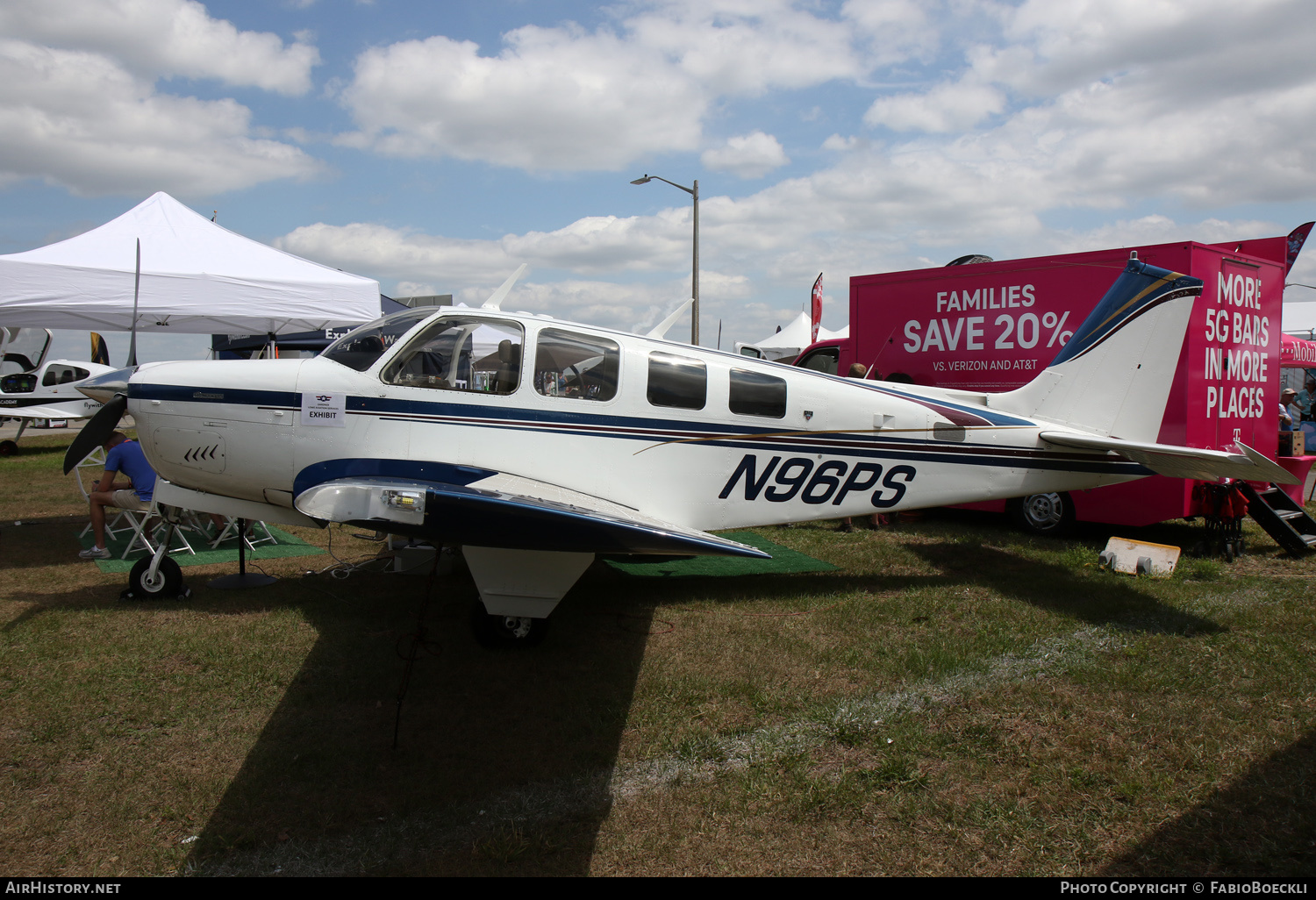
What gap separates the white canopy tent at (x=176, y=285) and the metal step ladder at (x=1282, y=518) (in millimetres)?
10878

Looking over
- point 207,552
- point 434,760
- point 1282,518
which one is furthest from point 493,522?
point 1282,518

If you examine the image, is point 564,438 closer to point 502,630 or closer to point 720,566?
point 502,630

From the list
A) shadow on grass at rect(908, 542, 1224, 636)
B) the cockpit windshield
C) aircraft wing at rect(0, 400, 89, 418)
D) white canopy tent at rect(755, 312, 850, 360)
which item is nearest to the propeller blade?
the cockpit windshield

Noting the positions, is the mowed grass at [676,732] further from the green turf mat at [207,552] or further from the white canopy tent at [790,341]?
the white canopy tent at [790,341]

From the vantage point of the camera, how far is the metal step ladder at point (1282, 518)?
6918mm

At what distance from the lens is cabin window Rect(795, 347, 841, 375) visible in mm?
11336

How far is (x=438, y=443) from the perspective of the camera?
476 cm

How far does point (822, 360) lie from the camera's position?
11.8 m

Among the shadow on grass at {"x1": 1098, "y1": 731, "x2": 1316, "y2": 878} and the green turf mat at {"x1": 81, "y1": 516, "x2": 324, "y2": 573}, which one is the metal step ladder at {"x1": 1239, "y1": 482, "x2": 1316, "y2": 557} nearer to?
the shadow on grass at {"x1": 1098, "y1": 731, "x2": 1316, "y2": 878}

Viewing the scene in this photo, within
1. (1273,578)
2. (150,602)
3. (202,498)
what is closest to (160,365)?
(202,498)

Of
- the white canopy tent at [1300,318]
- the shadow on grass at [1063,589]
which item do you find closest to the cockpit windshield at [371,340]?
the shadow on grass at [1063,589]

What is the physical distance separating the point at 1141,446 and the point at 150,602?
7915 mm

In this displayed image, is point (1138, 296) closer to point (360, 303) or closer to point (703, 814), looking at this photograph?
point (703, 814)

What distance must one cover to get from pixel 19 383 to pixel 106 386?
16405mm
